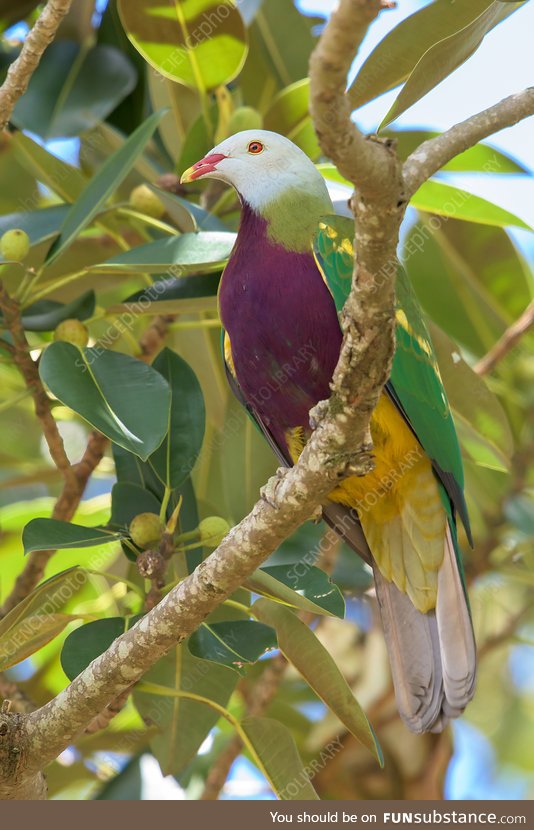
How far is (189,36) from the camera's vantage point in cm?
297

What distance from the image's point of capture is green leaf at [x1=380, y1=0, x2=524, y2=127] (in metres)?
2.03

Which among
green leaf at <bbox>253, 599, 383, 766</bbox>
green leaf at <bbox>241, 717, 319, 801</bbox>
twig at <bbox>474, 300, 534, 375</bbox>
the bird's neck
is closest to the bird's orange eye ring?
the bird's neck

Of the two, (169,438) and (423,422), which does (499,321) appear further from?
(169,438)

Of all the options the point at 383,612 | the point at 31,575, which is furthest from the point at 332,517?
the point at 31,575

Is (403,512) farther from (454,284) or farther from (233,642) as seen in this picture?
(454,284)

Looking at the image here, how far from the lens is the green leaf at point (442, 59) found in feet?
6.64

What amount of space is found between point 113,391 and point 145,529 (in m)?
0.33

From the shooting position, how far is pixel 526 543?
3.43 meters

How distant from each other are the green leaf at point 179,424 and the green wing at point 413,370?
444 millimetres

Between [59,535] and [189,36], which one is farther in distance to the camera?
[189,36]

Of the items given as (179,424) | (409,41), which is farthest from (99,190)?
(409,41)

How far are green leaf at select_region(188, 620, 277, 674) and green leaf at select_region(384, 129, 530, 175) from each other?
4.67 ft

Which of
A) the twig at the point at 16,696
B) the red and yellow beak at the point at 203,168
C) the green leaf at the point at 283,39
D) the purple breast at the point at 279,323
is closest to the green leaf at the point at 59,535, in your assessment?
the purple breast at the point at 279,323

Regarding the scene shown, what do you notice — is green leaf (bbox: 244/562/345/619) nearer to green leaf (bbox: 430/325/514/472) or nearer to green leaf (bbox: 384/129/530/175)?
green leaf (bbox: 430/325/514/472)
